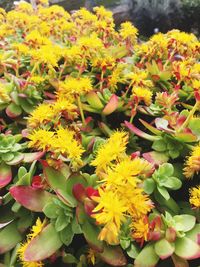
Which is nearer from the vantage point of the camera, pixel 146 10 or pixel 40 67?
pixel 40 67

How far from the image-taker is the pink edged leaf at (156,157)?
35.6 inches

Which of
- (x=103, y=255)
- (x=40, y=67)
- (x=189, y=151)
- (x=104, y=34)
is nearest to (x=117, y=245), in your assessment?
(x=103, y=255)

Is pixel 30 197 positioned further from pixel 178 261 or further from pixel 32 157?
pixel 178 261

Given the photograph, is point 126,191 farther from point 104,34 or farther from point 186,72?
point 104,34

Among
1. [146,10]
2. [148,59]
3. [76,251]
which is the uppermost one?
[148,59]

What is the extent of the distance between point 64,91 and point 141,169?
1.18 ft

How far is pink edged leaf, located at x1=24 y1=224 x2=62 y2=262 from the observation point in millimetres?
736

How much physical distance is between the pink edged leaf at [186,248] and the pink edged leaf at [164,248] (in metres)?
0.01

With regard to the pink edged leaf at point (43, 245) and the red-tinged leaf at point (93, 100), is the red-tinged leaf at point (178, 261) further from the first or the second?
the red-tinged leaf at point (93, 100)

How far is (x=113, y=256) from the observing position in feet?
2.46

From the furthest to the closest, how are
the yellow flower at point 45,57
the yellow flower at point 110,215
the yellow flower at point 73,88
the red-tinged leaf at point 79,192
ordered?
the yellow flower at point 45,57 → the yellow flower at point 73,88 → the red-tinged leaf at point 79,192 → the yellow flower at point 110,215

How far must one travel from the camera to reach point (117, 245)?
0.77m

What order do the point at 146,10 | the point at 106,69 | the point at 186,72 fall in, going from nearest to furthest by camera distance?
the point at 186,72 → the point at 106,69 → the point at 146,10

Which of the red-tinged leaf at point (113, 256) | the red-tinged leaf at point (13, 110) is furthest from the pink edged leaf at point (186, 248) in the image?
the red-tinged leaf at point (13, 110)
